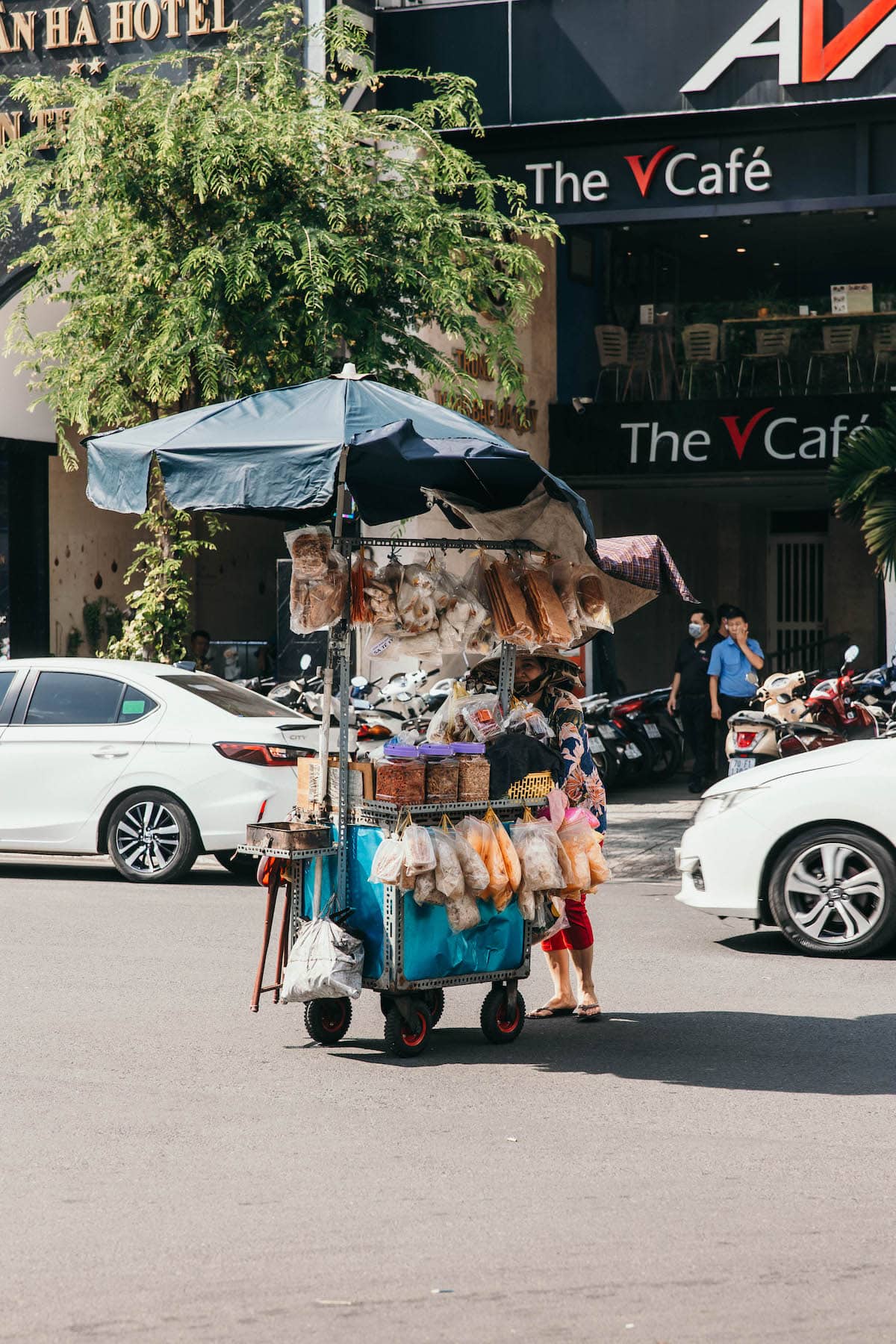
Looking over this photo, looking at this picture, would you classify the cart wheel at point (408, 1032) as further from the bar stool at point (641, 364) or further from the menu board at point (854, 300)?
the bar stool at point (641, 364)

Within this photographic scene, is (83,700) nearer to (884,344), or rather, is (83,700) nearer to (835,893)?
(835,893)

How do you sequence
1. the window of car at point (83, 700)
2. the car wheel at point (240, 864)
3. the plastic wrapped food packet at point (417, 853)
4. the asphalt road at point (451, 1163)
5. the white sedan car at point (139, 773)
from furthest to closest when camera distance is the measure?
the car wheel at point (240, 864), the window of car at point (83, 700), the white sedan car at point (139, 773), the plastic wrapped food packet at point (417, 853), the asphalt road at point (451, 1163)

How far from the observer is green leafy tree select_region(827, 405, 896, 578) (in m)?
16.0

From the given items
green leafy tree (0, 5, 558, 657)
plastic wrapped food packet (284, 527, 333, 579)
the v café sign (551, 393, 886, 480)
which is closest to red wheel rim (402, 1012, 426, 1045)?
plastic wrapped food packet (284, 527, 333, 579)

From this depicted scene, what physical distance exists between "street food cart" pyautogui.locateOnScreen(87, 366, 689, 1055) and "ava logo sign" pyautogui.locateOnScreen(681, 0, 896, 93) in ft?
37.6

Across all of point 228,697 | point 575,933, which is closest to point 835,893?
point 575,933

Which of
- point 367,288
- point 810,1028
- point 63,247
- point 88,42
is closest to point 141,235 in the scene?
point 63,247

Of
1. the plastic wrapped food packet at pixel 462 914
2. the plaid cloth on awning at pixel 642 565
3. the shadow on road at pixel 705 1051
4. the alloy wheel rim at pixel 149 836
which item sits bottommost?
the shadow on road at pixel 705 1051

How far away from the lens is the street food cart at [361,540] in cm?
685

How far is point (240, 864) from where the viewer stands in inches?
509

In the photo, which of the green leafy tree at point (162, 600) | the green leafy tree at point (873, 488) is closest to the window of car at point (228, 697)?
the green leafy tree at point (162, 600)

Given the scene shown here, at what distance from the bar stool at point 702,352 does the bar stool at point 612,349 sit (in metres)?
1.06

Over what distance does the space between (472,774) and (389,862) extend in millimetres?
540

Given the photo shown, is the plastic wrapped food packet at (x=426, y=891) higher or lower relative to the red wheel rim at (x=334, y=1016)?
higher
